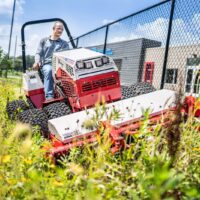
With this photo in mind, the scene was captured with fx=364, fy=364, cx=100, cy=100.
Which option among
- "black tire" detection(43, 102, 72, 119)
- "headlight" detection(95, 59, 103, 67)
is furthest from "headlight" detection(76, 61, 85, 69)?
"black tire" detection(43, 102, 72, 119)

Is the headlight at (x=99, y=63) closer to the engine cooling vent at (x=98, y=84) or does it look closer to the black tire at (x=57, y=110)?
the engine cooling vent at (x=98, y=84)

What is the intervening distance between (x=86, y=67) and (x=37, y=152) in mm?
1988

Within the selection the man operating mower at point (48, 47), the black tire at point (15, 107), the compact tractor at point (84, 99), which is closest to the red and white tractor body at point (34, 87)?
the man operating mower at point (48, 47)

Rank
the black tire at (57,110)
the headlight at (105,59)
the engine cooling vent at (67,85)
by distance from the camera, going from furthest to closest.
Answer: the engine cooling vent at (67,85), the headlight at (105,59), the black tire at (57,110)

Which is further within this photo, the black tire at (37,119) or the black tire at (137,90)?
the black tire at (137,90)

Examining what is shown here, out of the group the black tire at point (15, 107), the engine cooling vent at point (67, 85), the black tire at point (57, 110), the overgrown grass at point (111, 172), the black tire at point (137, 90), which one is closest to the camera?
the overgrown grass at point (111, 172)

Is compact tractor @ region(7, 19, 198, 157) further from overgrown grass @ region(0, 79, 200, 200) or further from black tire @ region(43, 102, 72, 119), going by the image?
overgrown grass @ region(0, 79, 200, 200)

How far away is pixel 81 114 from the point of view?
3889 mm

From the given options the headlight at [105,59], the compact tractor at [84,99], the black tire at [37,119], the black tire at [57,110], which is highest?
the headlight at [105,59]

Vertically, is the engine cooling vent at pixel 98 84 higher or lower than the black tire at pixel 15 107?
higher

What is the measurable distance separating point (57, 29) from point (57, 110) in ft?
6.02

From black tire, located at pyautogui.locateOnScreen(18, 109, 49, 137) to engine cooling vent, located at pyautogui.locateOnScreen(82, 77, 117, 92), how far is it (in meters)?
0.71

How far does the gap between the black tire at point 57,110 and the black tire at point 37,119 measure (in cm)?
15

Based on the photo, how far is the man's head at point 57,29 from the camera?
5906 mm
